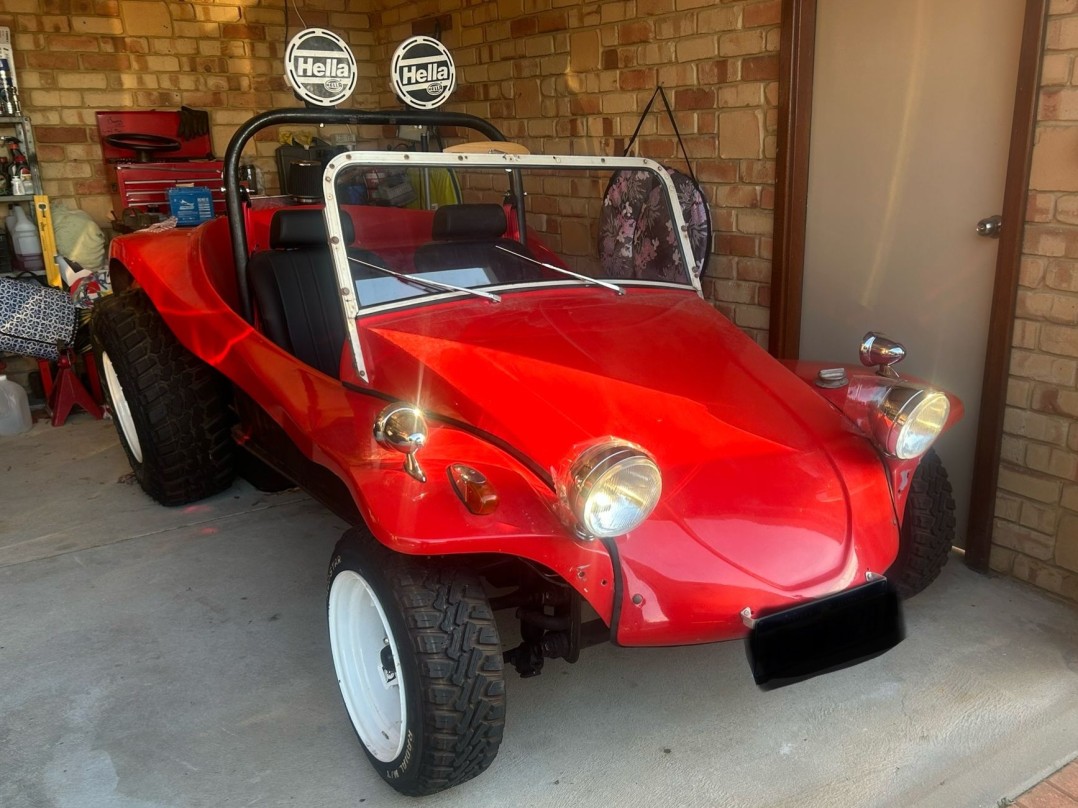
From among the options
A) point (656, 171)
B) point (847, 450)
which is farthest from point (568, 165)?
point (847, 450)

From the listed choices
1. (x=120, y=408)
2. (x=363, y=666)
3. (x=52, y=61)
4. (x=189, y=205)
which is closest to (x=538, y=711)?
(x=363, y=666)

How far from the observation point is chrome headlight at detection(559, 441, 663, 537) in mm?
1652

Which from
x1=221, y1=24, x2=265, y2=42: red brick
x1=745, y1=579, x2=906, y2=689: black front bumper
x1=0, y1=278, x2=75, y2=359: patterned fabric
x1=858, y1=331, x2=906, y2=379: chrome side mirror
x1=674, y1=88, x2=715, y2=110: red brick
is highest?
x1=221, y1=24, x2=265, y2=42: red brick

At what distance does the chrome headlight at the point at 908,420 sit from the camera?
2078mm

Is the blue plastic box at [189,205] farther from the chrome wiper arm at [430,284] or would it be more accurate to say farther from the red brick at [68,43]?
the chrome wiper arm at [430,284]

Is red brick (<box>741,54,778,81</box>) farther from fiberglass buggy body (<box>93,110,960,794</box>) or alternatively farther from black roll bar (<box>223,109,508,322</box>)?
black roll bar (<box>223,109,508,322</box>)

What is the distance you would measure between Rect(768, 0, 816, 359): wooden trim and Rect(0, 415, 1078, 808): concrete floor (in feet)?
3.72

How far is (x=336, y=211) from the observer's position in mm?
2314

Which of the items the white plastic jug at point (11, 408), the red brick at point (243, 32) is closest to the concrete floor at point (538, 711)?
the white plastic jug at point (11, 408)

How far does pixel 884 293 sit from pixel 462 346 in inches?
65.8

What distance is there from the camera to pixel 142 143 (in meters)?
5.38

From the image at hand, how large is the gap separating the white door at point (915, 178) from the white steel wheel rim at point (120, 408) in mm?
2803

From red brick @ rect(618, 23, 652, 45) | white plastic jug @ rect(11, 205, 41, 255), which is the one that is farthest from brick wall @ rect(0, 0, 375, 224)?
red brick @ rect(618, 23, 652, 45)

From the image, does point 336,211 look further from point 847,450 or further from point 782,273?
point 782,273
